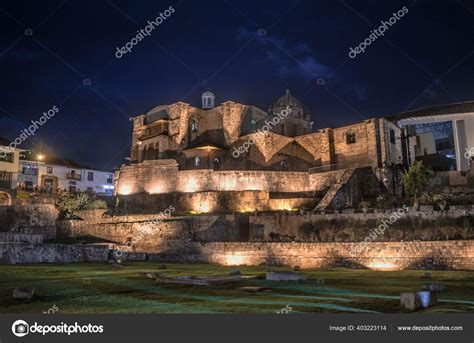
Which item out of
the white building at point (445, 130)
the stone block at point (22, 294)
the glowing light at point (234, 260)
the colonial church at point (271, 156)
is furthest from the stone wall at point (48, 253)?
the white building at point (445, 130)

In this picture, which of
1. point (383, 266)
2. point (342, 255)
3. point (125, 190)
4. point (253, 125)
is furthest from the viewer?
point (253, 125)

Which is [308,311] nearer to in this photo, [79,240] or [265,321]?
[265,321]

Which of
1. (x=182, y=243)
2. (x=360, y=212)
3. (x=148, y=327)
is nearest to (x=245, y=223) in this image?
(x=182, y=243)

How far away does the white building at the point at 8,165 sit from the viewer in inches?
1670

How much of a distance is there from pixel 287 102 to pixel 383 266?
116ft

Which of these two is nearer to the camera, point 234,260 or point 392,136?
point 234,260

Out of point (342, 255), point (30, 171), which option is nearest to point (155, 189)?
point (30, 171)

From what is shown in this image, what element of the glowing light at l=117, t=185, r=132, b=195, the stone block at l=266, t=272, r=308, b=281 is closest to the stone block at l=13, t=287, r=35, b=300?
the stone block at l=266, t=272, r=308, b=281

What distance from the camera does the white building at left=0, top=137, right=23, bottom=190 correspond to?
42.4 meters

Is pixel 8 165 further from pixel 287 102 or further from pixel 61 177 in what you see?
pixel 287 102

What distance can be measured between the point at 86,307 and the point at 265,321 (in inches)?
161

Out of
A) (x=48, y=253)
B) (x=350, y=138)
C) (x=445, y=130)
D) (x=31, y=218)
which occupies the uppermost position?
(x=445, y=130)

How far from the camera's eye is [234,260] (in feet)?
80.4

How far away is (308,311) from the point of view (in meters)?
7.91
